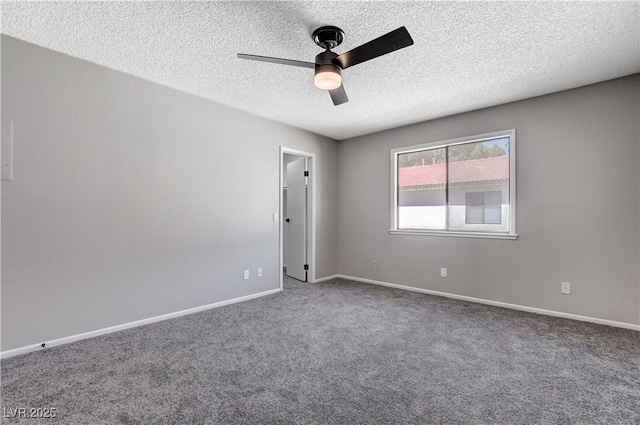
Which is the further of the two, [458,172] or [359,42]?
[458,172]

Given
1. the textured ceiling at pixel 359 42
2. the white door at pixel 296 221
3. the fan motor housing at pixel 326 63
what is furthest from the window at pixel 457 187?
the fan motor housing at pixel 326 63

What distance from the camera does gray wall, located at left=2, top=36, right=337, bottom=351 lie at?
2490 mm

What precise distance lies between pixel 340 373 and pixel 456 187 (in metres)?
3.13

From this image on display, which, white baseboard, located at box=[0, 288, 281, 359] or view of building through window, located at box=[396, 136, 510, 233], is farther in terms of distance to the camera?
view of building through window, located at box=[396, 136, 510, 233]

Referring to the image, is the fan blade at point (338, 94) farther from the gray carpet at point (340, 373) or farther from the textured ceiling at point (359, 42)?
the gray carpet at point (340, 373)

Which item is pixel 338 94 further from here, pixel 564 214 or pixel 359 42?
pixel 564 214

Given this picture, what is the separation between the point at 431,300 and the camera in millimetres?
4043

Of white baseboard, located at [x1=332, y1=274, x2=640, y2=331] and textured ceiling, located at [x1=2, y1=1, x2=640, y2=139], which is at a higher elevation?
textured ceiling, located at [x1=2, y1=1, x2=640, y2=139]

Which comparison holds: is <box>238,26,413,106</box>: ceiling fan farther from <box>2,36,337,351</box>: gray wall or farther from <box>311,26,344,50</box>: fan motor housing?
<box>2,36,337,351</box>: gray wall

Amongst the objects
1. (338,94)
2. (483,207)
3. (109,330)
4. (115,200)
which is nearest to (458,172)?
(483,207)

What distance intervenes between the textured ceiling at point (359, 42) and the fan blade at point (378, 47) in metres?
0.27

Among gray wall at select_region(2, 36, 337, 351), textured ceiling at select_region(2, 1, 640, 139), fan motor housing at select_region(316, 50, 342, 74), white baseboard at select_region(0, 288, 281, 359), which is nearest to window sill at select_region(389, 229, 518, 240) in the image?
textured ceiling at select_region(2, 1, 640, 139)

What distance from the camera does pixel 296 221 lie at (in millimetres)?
5461

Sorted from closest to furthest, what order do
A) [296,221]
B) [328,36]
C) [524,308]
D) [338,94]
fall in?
[328,36] → [338,94] → [524,308] → [296,221]
